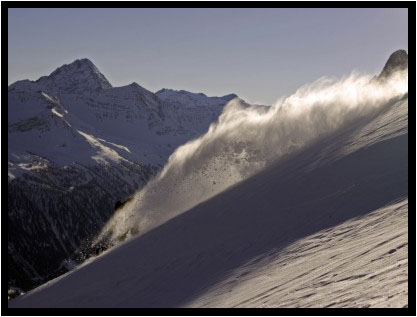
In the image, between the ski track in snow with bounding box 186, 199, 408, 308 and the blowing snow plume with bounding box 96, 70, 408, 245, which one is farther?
the blowing snow plume with bounding box 96, 70, 408, 245

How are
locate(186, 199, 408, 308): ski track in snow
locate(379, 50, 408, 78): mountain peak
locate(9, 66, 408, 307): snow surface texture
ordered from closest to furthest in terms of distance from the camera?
locate(186, 199, 408, 308): ski track in snow < locate(9, 66, 408, 307): snow surface texture < locate(379, 50, 408, 78): mountain peak

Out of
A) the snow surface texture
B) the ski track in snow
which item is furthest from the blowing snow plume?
the ski track in snow

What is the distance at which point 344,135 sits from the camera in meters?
24.6

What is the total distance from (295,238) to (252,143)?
68.7 feet

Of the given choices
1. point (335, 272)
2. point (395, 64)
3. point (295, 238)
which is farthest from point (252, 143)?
point (335, 272)

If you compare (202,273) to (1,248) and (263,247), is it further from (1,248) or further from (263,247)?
(1,248)

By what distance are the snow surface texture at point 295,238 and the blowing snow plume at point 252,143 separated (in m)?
0.26

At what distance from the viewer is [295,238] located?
13.6m

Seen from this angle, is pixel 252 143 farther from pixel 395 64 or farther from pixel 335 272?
pixel 335 272

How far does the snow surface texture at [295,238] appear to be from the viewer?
9.16 metres

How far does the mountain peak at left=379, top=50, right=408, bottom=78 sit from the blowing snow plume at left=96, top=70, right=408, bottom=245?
47.2 inches

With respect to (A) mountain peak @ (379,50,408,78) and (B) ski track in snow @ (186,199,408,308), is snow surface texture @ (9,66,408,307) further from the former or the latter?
(A) mountain peak @ (379,50,408,78)

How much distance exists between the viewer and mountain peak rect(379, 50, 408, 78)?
34097mm

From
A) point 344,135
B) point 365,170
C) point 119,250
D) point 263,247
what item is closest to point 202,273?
point 263,247
